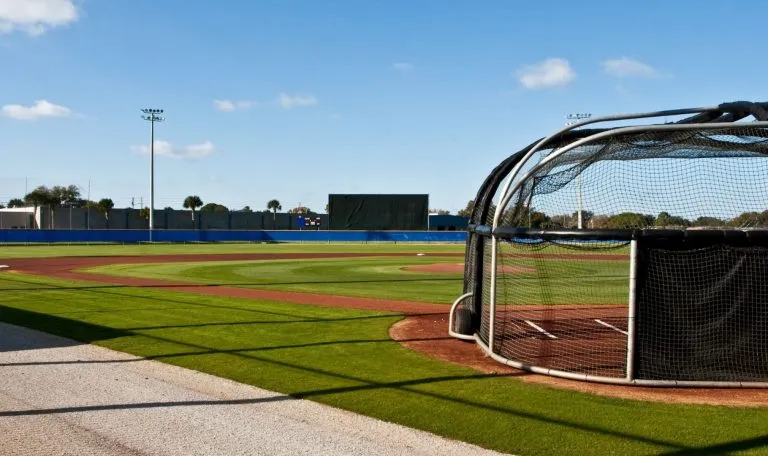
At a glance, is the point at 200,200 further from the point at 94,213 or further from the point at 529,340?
the point at 529,340

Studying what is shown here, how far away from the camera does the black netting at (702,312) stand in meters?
8.05

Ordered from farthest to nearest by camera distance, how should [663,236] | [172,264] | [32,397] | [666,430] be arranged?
[172,264] → [663,236] → [32,397] → [666,430]

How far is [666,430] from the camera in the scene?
6141mm

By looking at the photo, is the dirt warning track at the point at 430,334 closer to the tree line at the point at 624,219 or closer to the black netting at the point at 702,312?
the black netting at the point at 702,312

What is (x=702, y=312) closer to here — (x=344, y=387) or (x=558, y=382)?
(x=558, y=382)

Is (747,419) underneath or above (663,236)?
underneath

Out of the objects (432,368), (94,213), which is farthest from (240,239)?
(432,368)

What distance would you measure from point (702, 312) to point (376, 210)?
53.9 metres

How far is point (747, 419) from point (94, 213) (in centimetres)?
8303

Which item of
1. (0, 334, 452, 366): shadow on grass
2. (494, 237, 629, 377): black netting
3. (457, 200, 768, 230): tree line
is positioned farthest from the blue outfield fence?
(0, 334, 452, 366): shadow on grass

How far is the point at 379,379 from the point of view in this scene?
8203 millimetres

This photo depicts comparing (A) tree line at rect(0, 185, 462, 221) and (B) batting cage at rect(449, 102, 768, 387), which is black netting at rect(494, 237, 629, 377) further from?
(A) tree line at rect(0, 185, 462, 221)

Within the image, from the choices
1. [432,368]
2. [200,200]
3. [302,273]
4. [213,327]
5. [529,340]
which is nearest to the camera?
[432,368]

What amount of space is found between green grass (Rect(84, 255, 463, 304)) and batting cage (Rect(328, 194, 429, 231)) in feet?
94.4
